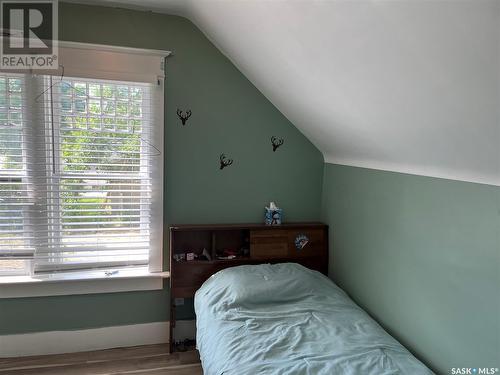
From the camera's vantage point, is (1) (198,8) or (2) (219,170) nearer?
(1) (198,8)

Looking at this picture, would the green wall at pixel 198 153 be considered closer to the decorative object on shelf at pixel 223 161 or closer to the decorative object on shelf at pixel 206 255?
the decorative object on shelf at pixel 223 161

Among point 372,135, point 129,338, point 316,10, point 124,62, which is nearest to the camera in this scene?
point 316,10

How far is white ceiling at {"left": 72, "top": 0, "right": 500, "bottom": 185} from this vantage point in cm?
112

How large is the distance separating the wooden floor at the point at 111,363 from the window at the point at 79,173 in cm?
61

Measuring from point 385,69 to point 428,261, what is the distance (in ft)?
3.23

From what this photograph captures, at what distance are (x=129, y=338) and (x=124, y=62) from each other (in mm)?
2012

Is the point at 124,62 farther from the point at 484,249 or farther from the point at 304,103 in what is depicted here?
the point at 484,249

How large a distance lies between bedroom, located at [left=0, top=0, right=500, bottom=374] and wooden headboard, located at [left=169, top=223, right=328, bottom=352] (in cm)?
12

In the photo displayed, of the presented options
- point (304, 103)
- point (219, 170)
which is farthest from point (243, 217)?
point (304, 103)

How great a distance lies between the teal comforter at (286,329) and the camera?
1671mm

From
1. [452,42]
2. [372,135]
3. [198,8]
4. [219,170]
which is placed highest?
[198,8]

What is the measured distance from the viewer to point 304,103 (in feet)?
7.97

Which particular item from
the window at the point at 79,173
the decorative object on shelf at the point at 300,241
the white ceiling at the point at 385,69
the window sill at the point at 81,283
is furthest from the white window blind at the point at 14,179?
the decorative object on shelf at the point at 300,241

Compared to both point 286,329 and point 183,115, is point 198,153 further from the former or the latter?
point 286,329
